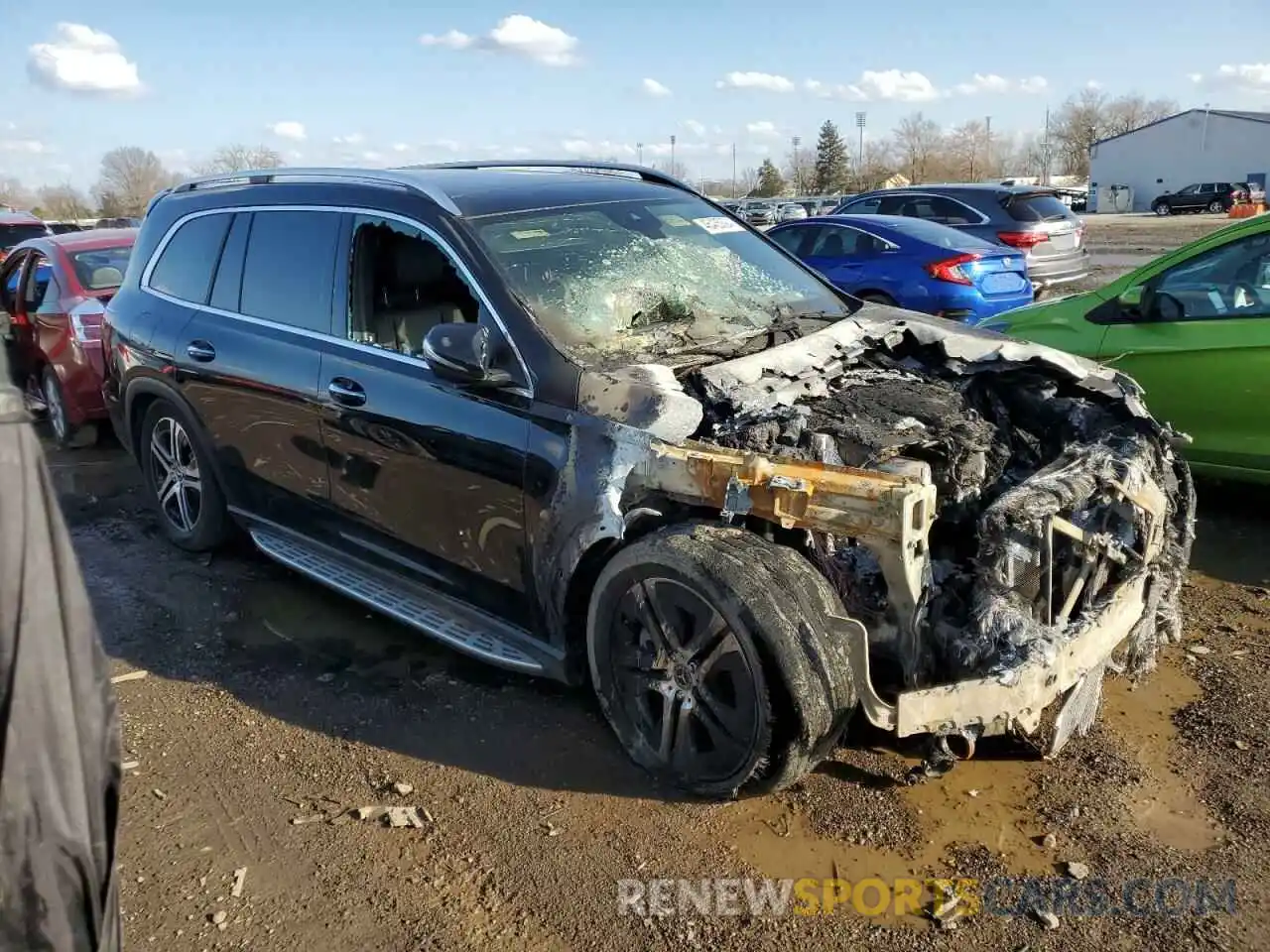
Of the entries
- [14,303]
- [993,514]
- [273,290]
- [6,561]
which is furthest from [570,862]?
[14,303]

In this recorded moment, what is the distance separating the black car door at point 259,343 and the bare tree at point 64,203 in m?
56.6

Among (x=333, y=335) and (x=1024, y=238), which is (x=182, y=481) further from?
(x=1024, y=238)

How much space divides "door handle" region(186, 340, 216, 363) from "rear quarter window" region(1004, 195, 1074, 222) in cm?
1054

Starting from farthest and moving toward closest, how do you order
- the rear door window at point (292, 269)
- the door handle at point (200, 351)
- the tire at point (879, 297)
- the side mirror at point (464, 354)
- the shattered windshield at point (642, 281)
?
the tire at point (879, 297) → the door handle at point (200, 351) → the rear door window at point (292, 269) → the shattered windshield at point (642, 281) → the side mirror at point (464, 354)

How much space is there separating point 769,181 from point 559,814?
78.7 meters

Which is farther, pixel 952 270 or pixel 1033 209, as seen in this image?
pixel 1033 209

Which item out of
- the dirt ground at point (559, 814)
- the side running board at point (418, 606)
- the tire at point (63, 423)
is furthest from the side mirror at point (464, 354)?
the tire at point (63, 423)

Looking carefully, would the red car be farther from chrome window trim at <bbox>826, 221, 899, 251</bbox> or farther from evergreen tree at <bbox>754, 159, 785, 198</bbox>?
evergreen tree at <bbox>754, 159, 785, 198</bbox>

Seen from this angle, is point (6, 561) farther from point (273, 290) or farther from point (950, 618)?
point (273, 290)

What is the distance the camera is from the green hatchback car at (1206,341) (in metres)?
5.03

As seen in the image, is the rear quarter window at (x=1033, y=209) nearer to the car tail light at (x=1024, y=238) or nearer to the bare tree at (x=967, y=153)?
the car tail light at (x=1024, y=238)

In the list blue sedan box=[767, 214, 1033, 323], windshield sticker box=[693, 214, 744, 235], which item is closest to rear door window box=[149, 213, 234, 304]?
windshield sticker box=[693, 214, 744, 235]

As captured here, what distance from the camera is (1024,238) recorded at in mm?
12453

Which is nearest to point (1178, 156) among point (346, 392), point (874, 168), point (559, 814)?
point (874, 168)
